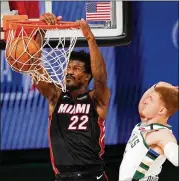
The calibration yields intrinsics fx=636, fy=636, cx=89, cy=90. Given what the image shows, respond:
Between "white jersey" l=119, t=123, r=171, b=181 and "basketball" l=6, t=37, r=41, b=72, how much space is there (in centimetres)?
77

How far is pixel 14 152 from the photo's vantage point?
5.19 m

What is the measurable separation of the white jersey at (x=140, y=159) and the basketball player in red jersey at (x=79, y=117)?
1.08ft

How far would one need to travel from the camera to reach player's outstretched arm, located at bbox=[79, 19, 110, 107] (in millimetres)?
3707

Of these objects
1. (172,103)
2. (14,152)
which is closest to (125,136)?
(14,152)

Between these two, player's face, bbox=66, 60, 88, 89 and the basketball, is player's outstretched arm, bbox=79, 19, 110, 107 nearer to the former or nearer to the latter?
player's face, bbox=66, 60, 88, 89

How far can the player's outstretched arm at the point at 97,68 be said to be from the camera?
3707mm

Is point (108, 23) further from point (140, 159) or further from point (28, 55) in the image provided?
point (140, 159)

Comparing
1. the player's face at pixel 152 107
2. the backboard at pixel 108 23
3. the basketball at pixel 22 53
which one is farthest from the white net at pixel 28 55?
the player's face at pixel 152 107

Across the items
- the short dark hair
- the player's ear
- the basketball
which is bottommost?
the player's ear

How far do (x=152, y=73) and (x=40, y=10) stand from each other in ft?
3.90

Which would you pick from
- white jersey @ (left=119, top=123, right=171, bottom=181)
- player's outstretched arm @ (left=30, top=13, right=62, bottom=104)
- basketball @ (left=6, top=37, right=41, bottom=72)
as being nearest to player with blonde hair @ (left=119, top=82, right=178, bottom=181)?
white jersey @ (left=119, top=123, right=171, bottom=181)

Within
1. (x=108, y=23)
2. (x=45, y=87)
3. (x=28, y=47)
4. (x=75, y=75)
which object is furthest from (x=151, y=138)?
(x=108, y=23)

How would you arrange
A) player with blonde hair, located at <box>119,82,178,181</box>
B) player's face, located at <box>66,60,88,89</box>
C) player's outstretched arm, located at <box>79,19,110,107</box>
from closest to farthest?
player with blonde hair, located at <box>119,82,178,181</box> → player's outstretched arm, located at <box>79,19,110,107</box> → player's face, located at <box>66,60,88,89</box>

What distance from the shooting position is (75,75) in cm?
387
